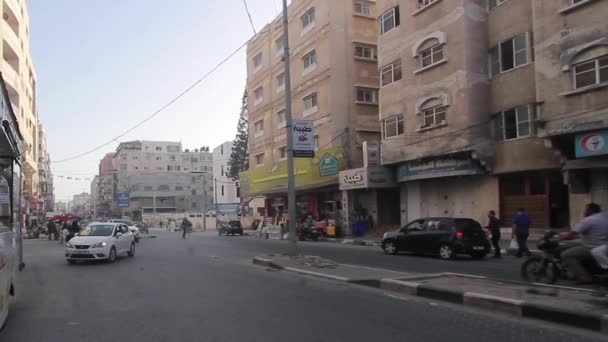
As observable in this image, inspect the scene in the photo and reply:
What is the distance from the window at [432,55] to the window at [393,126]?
131 inches

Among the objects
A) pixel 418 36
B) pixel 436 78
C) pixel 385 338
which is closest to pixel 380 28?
pixel 418 36

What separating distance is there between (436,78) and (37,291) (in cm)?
2104

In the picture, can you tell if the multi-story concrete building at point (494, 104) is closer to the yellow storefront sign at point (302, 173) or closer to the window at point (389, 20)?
the window at point (389, 20)

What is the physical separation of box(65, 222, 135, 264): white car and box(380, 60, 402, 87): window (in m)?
17.5

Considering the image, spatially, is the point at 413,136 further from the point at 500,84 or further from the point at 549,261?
the point at 549,261

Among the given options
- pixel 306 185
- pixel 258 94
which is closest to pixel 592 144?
pixel 306 185

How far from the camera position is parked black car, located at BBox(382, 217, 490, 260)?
1758 centimetres

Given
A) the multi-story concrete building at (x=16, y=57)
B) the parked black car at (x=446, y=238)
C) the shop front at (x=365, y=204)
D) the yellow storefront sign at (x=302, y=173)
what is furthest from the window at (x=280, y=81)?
the parked black car at (x=446, y=238)

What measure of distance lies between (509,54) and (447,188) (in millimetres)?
7369

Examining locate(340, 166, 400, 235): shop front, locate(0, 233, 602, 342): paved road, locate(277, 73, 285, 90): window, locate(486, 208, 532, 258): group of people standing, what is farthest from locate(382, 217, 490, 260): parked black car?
locate(277, 73, 285, 90): window

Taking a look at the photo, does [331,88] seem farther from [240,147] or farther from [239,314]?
[240,147]

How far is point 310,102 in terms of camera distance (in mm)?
39562

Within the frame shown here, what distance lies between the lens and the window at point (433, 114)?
86.0 ft

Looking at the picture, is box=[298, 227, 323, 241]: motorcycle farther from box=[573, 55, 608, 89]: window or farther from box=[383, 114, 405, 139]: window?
box=[573, 55, 608, 89]: window
